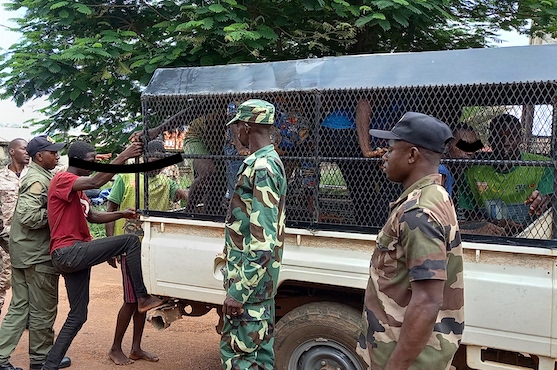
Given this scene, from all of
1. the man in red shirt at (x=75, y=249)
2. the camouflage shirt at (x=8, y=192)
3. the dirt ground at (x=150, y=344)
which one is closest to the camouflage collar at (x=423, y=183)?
the man in red shirt at (x=75, y=249)

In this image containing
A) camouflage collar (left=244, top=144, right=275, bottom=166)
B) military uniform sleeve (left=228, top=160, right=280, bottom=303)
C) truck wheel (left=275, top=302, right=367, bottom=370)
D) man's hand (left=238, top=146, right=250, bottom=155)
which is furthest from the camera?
man's hand (left=238, top=146, right=250, bottom=155)

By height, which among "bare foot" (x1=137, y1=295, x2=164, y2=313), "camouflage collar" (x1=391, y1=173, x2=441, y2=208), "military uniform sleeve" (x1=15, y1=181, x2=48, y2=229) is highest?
Answer: "camouflage collar" (x1=391, y1=173, x2=441, y2=208)

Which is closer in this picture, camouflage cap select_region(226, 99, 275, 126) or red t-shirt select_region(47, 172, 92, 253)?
camouflage cap select_region(226, 99, 275, 126)

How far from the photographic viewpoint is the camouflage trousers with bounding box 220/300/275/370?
3.03 meters

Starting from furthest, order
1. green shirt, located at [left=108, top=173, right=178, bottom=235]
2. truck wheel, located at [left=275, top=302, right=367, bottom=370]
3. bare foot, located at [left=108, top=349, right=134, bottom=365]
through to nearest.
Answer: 1. bare foot, located at [left=108, top=349, right=134, bottom=365]
2. green shirt, located at [left=108, top=173, right=178, bottom=235]
3. truck wheel, located at [left=275, top=302, right=367, bottom=370]

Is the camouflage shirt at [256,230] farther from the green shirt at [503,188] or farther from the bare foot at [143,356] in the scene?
the bare foot at [143,356]

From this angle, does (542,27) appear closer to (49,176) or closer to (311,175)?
(311,175)

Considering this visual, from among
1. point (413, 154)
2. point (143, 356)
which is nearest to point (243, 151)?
point (413, 154)

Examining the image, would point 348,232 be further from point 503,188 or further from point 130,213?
point 130,213

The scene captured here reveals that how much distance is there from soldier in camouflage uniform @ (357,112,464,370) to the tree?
377 cm

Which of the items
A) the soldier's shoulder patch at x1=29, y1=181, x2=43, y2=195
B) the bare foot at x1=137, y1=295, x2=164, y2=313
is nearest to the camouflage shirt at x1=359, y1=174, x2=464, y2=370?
the bare foot at x1=137, y1=295, x2=164, y2=313

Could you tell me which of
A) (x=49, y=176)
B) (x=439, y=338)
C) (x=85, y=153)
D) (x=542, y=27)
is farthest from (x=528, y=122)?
(x=542, y=27)

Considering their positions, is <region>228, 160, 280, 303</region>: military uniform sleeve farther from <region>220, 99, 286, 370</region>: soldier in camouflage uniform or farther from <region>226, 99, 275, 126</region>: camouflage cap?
<region>226, 99, 275, 126</region>: camouflage cap

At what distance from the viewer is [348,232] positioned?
3346 millimetres
